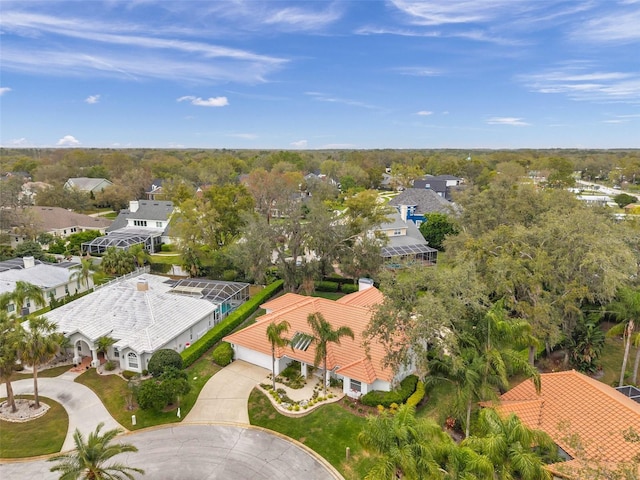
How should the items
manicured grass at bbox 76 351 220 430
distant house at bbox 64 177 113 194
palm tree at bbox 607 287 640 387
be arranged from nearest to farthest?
manicured grass at bbox 76 351 220 430 → palm tree at bbox 607 287 640 387 → distant house at bbox 64 177 113 194

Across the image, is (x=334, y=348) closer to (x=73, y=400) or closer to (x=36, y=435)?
(x=73, y=400)

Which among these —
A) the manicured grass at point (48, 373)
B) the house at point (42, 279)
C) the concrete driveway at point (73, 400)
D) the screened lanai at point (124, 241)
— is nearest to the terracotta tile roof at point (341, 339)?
the concrete driveway at point (73, 400)

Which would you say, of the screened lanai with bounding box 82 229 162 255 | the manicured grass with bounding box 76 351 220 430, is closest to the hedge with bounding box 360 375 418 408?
the manicured grass with bounding box 76 351 220 430

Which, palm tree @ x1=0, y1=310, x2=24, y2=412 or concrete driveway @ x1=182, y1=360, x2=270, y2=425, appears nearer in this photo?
palm tree @ x1=0, y1=310, x2=24, y2=412

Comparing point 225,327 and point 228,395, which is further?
point 225,327

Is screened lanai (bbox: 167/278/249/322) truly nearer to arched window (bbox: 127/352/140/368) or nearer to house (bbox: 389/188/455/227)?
arched window (bbox: 127/352/140/368)

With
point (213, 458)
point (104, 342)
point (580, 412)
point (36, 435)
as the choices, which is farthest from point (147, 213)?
point (580, 412)

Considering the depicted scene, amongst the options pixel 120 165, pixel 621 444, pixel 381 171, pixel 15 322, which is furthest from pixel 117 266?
pixel 381 171
